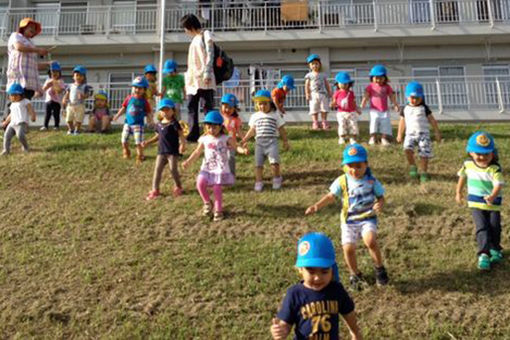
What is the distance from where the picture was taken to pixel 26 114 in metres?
9.92

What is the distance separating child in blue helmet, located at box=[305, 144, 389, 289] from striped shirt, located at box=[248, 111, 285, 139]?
2882mm

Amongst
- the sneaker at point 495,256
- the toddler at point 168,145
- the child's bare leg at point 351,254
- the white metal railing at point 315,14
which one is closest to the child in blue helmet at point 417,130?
the sneaker at point 495,256

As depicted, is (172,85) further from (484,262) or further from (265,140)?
(484,262)

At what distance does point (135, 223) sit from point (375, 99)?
5.33 m

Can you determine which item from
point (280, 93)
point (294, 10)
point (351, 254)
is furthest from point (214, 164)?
point (294, 10)

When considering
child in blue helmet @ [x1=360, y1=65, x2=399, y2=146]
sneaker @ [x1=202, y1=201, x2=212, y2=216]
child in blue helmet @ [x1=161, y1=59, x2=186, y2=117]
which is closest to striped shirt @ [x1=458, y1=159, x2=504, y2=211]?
sneaker @ [x1=202, y1=201, x2=212, y2=216]

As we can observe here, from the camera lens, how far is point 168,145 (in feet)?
24.6

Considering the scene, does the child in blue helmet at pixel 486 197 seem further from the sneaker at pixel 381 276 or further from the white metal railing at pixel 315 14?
the white metal railing at pixel 315 14

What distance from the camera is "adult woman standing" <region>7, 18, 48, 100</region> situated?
990 centimetres

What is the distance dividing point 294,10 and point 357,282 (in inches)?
643

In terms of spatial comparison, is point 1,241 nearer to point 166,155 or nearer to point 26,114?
point 166,155

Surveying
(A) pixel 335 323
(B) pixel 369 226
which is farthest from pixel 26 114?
(A) pixel 335 323

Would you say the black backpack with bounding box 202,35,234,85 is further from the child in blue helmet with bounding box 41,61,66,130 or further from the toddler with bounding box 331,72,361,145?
the child in blue helmet with bounding box 41,61,66,130

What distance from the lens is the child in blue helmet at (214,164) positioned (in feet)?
22.1
